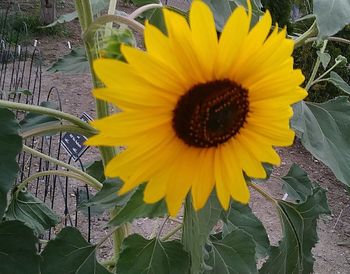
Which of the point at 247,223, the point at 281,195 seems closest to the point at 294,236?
the point at 247,223

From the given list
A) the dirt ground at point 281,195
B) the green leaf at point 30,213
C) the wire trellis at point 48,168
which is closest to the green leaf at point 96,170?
the green leaf at point 30,213

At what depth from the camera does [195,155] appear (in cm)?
41

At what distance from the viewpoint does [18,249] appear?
0.56m

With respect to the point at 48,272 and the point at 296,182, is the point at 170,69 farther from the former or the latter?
the point at 296,182

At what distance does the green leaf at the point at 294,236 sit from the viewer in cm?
75

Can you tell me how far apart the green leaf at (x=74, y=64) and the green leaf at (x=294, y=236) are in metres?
0.31

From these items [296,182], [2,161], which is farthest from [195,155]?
[296,182]

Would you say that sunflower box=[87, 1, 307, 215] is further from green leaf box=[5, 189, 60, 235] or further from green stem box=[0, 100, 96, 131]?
green leaf box=[5, 189, 60, 235]

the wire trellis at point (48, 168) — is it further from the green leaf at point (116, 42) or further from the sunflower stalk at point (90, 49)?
the green leaf at point (116, 42)

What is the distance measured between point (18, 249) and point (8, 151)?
0.38 feet

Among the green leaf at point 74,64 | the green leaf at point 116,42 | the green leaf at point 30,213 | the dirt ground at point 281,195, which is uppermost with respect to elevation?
the green leaf at point 116,42

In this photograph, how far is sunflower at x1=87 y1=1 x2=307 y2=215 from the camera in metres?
0.35

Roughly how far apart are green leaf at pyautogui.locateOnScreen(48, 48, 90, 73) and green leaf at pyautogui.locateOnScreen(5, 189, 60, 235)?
18 centimetres

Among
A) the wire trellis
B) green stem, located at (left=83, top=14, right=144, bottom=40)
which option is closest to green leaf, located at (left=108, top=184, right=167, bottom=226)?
green stem, located at (left=83, top=14, right=144, bottom=40)
